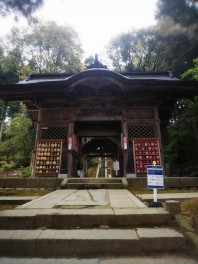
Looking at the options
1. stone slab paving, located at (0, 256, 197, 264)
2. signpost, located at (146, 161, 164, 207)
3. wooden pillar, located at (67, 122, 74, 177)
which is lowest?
stone slab paving, located at (0, 256, 197, 264)

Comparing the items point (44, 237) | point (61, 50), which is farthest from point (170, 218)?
point (61, 50)

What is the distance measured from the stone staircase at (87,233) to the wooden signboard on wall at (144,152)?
624 cm

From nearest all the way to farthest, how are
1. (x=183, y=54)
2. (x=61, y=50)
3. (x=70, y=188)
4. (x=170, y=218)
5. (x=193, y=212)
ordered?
(x=170, y=218) < (x=193, y=212) < (x=70, y=188) < (x=183, y=54) < (x=61, y=50)

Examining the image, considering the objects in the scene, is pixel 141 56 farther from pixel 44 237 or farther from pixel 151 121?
pixel 44 237

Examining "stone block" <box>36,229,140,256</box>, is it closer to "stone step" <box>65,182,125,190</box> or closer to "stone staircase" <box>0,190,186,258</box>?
"stone staircase" <box>0,190,186,258</box>

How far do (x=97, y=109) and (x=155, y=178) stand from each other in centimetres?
715

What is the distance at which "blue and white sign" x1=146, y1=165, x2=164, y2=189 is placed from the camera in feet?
13.5

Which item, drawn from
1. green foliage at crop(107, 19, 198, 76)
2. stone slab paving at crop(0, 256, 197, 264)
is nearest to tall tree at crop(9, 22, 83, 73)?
green foliage at crop(107, 19, 198, 76)

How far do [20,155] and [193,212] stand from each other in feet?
77.2

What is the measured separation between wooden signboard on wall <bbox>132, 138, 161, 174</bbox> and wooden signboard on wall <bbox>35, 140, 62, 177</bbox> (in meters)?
3.78

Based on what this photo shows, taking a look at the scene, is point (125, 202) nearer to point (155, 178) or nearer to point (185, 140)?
point (155, 178)

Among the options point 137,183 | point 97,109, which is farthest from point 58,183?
point 97,109

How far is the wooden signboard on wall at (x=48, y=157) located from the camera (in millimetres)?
9727

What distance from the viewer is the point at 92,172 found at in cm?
3212
